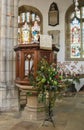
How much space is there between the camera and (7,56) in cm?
468

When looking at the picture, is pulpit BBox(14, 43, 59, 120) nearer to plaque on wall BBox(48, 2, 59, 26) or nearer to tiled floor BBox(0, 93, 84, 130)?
tiled floor BBox(0, 93, 84, 130)

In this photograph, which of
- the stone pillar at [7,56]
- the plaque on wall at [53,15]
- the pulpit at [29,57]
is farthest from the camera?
the plaque on wall at [53,15]

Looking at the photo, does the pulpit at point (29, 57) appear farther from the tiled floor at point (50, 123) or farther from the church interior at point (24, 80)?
the tiled floor at point (50, 123)

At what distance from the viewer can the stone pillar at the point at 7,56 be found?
4.60 meters

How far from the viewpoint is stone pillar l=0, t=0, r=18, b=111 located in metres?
4.60

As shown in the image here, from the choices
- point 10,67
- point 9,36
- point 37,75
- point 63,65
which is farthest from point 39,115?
point 63,65

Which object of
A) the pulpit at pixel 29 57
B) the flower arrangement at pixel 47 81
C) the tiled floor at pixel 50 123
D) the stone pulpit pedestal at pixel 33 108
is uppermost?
the pulpit at pixel 29 57

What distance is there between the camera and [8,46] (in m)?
4.68

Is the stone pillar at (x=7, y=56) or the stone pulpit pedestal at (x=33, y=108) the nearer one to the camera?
Answer: the stone pulpit pedestal at (x=33, y=108)

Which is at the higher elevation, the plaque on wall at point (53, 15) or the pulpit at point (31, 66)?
the plaque on wall at point (53, 15)

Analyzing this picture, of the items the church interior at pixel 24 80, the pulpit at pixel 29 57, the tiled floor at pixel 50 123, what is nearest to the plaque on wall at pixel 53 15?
the church interior at pixel 24 80

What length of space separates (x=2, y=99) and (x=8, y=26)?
1344 mm

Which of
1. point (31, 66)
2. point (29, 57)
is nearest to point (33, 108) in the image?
point (31, 66)

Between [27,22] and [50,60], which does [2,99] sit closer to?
[50,60]
